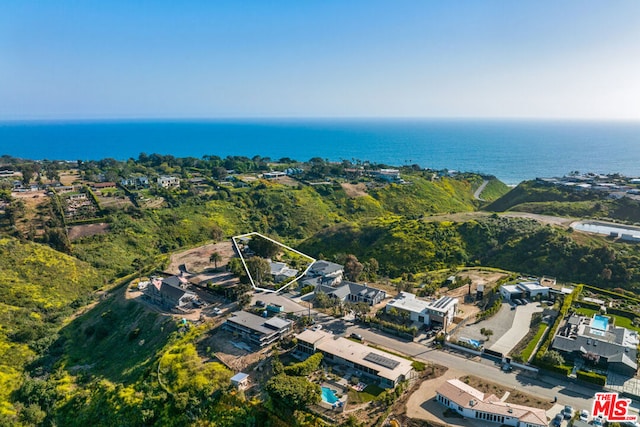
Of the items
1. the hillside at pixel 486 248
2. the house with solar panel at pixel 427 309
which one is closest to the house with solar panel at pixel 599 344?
the house with solar panel at pixel 427 309

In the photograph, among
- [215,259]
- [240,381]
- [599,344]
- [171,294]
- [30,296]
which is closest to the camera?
[240,381]

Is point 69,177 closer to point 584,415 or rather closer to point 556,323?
point 556,323

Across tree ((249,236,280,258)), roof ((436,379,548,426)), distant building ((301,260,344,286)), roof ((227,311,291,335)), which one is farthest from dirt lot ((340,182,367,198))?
roof ((436,379,548,426))

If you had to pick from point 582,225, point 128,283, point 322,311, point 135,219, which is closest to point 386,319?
point 322,311

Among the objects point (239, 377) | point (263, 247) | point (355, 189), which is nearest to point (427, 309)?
point (239, 377)

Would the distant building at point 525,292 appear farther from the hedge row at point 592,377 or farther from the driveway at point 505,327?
the hedge row at point 592,377

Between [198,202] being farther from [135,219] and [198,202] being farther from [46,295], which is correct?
[46,295]

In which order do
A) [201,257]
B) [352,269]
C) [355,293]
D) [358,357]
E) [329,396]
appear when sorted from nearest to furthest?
[329,396]
[358,357]
[355,293]
[352,269]
[201,257]

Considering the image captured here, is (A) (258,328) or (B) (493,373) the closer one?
(B) (493,373)

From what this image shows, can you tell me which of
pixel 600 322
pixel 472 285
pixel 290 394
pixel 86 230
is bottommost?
pixel 86 230
